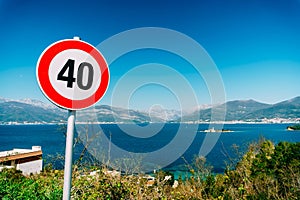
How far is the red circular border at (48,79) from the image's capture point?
42.5 inches

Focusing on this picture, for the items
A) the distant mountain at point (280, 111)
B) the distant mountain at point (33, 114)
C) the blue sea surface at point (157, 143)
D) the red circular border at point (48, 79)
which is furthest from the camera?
the distant mountain at point (280, 111)

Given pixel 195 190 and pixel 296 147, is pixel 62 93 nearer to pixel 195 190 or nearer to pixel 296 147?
pixel 195 190

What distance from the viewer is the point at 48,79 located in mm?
1092

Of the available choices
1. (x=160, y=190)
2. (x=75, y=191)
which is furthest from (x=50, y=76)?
(x=160, y=190)

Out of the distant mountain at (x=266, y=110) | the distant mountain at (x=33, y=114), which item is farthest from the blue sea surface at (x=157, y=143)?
the distant mountain at (x=266, y=110)

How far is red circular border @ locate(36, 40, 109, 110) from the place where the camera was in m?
1.08

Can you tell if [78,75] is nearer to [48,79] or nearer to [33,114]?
[48,79]

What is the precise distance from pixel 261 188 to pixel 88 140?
215 cm

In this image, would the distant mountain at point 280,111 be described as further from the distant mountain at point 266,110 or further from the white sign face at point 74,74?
the white sign face at point 74,74

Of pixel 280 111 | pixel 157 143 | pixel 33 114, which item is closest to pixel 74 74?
pixel 33 114

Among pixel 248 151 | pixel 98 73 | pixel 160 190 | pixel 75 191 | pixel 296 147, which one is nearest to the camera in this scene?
pixel 98 73

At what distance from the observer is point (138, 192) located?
216cm

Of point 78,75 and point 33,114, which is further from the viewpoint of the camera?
point 33,114

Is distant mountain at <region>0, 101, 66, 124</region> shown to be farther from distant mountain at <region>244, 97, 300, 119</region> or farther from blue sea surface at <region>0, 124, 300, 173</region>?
distant mountain at <region>244, 97, 300, 119</region>
